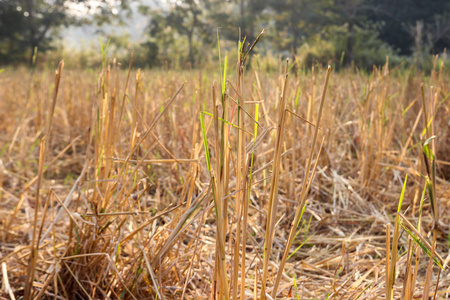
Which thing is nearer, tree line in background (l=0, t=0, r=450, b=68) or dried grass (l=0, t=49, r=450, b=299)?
dried grass (l=0, t=49, r=450, b=299)

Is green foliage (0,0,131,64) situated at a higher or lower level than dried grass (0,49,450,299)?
higher

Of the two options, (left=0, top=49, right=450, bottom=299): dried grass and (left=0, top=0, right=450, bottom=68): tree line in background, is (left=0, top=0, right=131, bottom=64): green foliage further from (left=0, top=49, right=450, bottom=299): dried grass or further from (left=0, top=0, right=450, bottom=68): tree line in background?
(left=0, top=49, right=450, bottom=299): dried grass

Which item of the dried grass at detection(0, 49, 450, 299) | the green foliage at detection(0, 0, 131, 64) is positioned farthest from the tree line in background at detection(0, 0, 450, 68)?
the dried grass at detection(0, 49, 450, 299)

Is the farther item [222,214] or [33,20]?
[33,20]

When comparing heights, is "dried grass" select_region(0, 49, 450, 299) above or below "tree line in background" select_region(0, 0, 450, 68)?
below

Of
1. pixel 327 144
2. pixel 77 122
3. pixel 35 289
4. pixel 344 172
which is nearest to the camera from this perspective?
pixel 35 289

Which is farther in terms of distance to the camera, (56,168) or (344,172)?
(56,168)

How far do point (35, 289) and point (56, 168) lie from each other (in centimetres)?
122

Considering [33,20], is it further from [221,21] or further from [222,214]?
[222,214]

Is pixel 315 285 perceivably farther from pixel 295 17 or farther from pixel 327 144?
pixel 295 17

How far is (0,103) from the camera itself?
2.32m

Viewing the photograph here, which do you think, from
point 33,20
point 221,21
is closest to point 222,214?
point 221,21

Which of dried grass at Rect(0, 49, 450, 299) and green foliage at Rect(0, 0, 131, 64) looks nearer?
dried grass at Rect(0, 49, 450, 299)

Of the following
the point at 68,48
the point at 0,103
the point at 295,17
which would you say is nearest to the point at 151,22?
the point at 68,48
